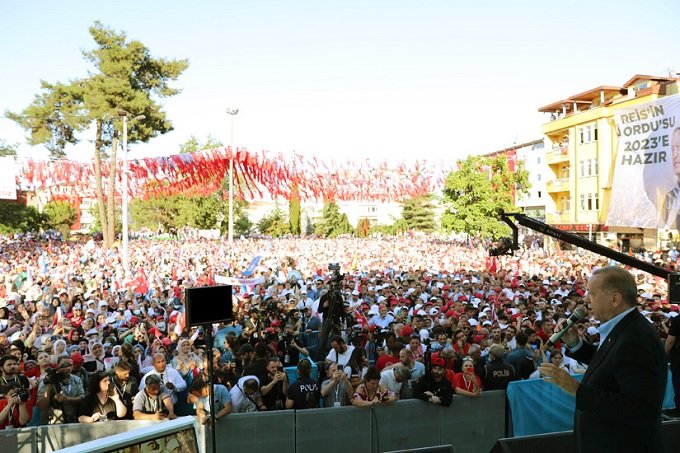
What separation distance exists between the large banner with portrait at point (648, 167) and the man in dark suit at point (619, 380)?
2912 centimetres

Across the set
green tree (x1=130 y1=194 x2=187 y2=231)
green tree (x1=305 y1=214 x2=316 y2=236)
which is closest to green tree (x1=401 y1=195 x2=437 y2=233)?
green tree (x1=305 y1=214 x2=316 y2=236)

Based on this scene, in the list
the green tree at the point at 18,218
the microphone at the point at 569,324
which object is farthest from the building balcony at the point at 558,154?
the green tree at the point at 18,218

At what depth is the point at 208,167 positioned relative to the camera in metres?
38.1

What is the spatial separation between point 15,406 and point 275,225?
6973 cm

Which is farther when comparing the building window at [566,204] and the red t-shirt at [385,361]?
the building window at [566,204]

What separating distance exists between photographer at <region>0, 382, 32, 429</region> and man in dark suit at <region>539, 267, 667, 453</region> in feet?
15.8

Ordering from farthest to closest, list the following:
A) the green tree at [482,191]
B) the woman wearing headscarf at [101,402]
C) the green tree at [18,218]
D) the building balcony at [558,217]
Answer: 1. the green tree at [18,218]
2. the building balcony at [558,217]
3. the green tree at [482,191]
4. the woman wearing headscarf at [101,402]

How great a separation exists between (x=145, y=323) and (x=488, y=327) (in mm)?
5714

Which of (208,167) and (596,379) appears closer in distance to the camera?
(596,379)

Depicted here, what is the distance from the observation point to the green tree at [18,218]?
56.6m

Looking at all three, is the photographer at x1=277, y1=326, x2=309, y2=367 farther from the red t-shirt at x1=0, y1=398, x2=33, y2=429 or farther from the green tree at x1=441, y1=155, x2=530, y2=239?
the green tree at x1=441, y1=155, x2=530, y2=239

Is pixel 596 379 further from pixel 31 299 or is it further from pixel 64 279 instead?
pixel 64 279

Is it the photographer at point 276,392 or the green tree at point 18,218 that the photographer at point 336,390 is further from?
the green tree at point 18,218

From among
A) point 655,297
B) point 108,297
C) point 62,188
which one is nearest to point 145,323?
point 108,297
